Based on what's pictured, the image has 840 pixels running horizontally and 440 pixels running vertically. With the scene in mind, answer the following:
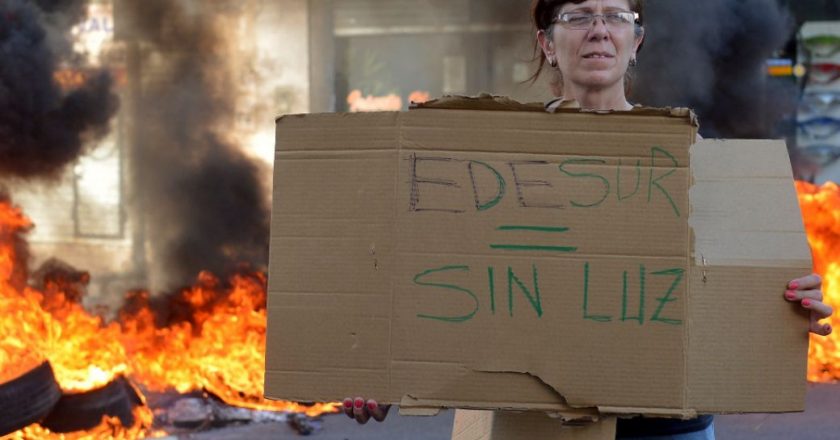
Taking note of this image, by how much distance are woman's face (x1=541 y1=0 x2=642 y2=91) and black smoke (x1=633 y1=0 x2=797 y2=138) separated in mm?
5535

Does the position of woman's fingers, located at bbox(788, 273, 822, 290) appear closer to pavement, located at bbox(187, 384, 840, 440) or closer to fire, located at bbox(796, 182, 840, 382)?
pavement, located at bbox(187, 384, 840, 440)

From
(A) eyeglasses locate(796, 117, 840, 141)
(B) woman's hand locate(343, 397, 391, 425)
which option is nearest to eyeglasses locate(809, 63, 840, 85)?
(A) eyeglasses locate(796, 117, 840, 141)

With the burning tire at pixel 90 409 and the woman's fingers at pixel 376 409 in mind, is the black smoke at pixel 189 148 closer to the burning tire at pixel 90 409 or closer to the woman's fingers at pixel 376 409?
the burning tire at pixel 90 409

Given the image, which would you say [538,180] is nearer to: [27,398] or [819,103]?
[27,398]

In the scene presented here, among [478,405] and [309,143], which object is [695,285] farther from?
[309,143]

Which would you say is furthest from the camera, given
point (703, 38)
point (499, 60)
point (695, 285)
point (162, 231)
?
point (499, 60)

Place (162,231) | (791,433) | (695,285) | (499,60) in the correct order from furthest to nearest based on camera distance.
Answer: (499,60)
(162,231)
(791,433)
(695,285)

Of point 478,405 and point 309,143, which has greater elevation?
point 309,143

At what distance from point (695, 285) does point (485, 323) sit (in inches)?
16.7

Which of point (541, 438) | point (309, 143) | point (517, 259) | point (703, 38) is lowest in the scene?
point (541, 438)

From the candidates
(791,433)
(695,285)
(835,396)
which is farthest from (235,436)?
(695,285)

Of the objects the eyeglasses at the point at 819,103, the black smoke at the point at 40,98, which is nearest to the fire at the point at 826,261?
the eyeglasses at the point at 819,103

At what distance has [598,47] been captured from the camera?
7.51 ft

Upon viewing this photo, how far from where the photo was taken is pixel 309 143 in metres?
1.97
